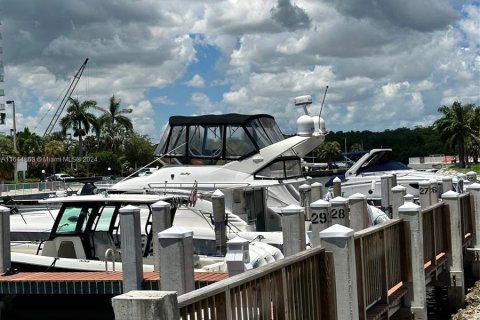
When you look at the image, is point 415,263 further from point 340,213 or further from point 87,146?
point 87,146

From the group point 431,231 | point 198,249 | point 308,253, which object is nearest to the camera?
point 308,253

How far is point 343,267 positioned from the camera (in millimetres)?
7707

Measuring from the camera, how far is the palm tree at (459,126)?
8200 centimetres

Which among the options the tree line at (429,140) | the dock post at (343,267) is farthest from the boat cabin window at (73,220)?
the tree line at (429,140)

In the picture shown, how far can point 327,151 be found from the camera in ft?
431

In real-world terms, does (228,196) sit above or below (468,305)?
above

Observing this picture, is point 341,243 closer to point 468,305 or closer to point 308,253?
point 308,253

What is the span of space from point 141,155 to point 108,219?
7833 centimetres

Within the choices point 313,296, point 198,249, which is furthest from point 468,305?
point 313,296

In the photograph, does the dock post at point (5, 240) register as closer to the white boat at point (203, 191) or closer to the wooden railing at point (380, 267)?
the white boat at point (203, 191)

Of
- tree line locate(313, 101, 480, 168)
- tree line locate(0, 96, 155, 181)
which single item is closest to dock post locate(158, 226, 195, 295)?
tree line locate(313, 101, 480, 168)

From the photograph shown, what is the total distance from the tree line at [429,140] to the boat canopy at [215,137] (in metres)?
24.3

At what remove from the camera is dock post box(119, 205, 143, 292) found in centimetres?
1002

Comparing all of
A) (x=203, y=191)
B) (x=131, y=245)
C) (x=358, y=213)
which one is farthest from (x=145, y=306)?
(x=203, y=191)
